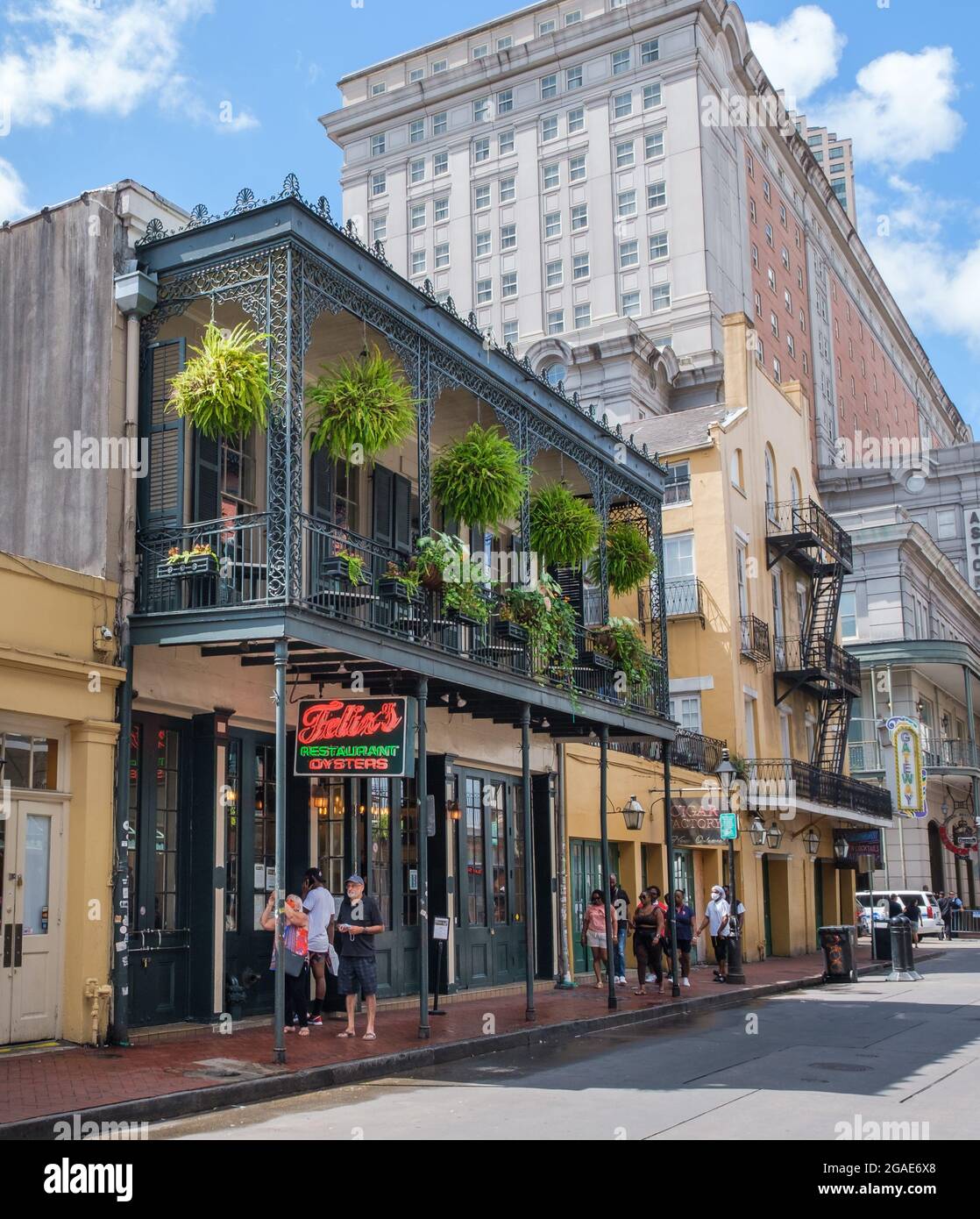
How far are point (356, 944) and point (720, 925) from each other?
393 inches

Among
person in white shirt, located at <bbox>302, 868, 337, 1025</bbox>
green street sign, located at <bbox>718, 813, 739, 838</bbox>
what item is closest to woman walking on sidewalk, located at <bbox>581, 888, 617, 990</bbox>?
green street sign, located at <bbox>718, 813, 739, 838</bbox>

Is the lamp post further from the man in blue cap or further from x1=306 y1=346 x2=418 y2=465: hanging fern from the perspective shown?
x1=306 y1=346 x2=418 y2=465: hanging fern

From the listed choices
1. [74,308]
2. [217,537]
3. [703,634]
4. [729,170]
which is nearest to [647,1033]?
[217,537]

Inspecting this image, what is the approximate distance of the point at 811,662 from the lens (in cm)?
3275

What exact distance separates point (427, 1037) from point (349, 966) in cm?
104

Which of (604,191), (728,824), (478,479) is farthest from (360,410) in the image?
(604,191)

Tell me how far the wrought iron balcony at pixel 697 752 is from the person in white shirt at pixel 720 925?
15.7ft

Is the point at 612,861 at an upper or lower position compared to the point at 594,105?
lower

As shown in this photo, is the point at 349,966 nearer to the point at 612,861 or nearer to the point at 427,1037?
the point at 427,1037

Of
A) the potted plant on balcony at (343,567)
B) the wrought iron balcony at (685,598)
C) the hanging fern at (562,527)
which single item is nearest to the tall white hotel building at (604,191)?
the wrought iron balcony at (685,598)

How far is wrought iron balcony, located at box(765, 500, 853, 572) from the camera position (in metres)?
32.3

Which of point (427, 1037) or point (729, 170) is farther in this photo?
point (729, 170)

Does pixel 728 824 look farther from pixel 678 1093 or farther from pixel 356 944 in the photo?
pixel 678 1093
